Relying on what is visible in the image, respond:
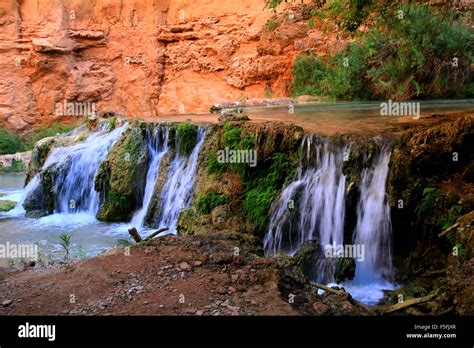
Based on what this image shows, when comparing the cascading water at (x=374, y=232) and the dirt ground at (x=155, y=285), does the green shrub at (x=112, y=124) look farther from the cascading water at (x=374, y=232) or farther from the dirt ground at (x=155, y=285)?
the cascading water at (x=374, y=232)

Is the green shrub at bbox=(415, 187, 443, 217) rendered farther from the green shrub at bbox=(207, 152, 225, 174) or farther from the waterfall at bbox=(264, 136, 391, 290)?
the green shrub at bbox=(207, 152, 225, 174)

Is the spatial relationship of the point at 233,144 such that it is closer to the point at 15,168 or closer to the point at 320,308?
the point at 320,308

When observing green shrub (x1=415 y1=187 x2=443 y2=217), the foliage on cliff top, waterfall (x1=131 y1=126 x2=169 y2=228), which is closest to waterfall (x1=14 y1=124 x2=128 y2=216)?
waterfall (x1=131 y1=126 x2=169 y2=228)

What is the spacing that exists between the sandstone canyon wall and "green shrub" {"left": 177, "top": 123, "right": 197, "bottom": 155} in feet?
40.4

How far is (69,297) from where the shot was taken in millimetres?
4379

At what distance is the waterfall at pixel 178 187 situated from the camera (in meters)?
9.39

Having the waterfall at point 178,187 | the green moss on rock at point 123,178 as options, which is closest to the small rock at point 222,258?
the waterfall at point 178,187

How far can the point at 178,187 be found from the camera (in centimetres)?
974

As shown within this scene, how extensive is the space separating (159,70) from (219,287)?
70.1ft

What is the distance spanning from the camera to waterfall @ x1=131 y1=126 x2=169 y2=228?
1040cm

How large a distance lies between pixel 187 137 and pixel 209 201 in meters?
2.17

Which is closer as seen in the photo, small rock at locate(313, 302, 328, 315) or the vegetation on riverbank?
small rock at locate(313, 302, 328, 315)

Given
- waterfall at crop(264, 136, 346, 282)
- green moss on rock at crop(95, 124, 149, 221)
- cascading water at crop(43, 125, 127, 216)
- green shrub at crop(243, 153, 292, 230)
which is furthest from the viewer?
cascading water at crop(43, 125, 127, 216)

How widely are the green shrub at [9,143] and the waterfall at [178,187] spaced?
14.1 meters
